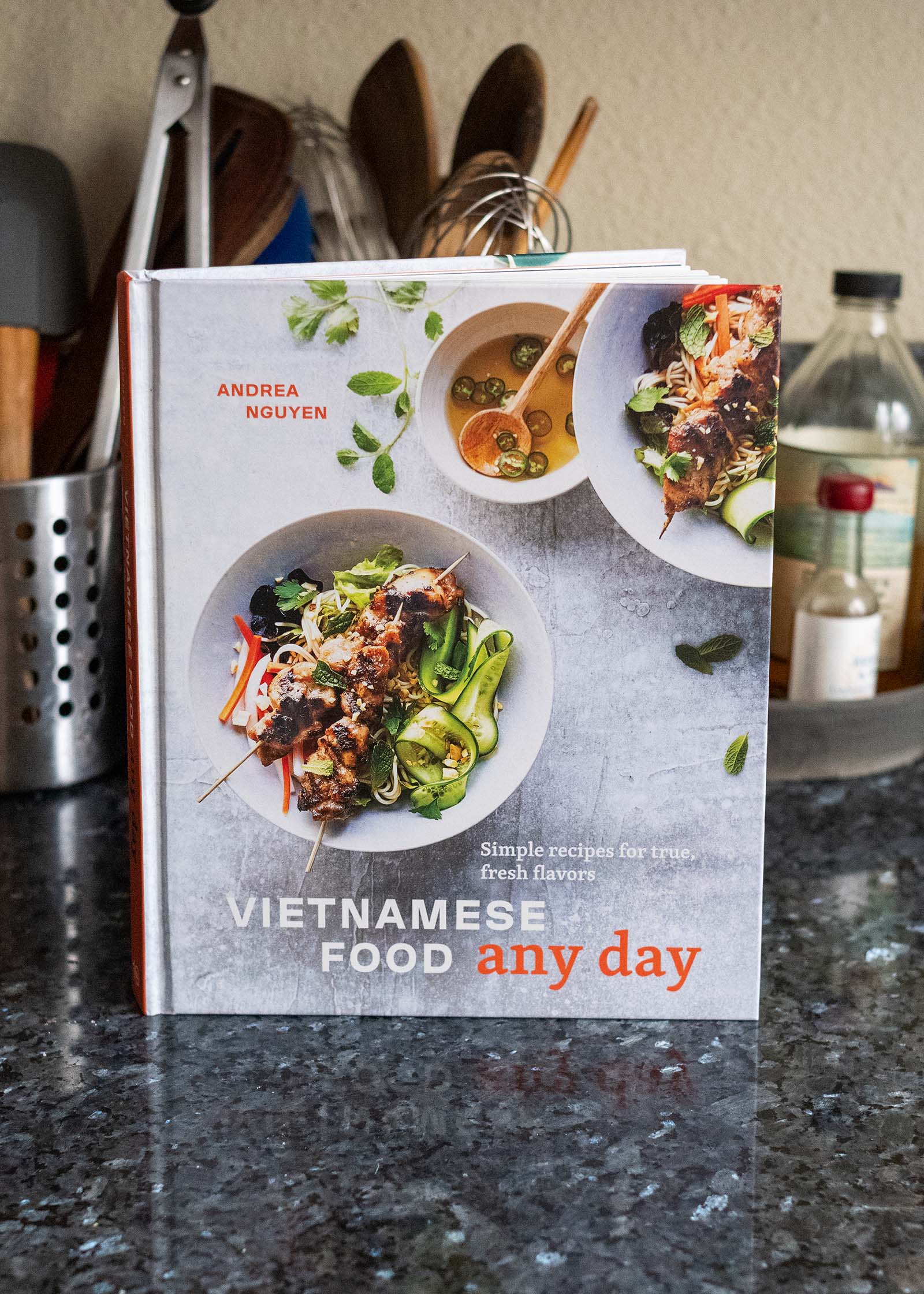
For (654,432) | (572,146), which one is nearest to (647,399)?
(654,432)

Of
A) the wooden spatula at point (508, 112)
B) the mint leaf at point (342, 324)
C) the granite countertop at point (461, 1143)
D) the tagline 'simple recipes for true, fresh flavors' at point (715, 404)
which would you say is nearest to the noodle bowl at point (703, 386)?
the tagline 'simple recipes for true, fresh flavors' at point (715, 404)

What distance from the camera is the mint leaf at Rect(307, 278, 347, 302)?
43cm

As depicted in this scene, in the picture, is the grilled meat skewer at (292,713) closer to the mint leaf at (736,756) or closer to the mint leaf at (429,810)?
the mint leaf at (429,810)

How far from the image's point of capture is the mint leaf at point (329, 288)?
0.43 meters

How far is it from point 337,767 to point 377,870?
0.04 metres

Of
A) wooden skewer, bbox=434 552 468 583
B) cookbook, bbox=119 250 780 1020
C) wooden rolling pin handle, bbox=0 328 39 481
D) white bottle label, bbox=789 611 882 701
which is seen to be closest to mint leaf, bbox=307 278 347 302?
cookbook, bbox=119 250 780 1020

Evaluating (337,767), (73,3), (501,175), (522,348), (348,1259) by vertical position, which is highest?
(73,3)

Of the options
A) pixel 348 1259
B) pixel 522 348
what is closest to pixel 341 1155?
pixel 348 1259

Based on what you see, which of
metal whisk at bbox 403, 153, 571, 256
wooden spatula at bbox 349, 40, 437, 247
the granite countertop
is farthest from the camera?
wooden spatula at bbox 349, 40, 437, 247

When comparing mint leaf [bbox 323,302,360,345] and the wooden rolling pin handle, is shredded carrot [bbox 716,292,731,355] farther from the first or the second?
the wooden rolling pin handle

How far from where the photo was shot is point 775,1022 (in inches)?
19.9

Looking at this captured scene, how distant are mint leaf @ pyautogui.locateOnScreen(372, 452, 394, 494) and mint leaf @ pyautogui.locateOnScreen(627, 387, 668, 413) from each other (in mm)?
88

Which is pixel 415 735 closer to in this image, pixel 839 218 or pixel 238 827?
pixel 238 827

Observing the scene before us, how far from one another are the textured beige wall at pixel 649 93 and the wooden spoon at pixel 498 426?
1.54 feet
